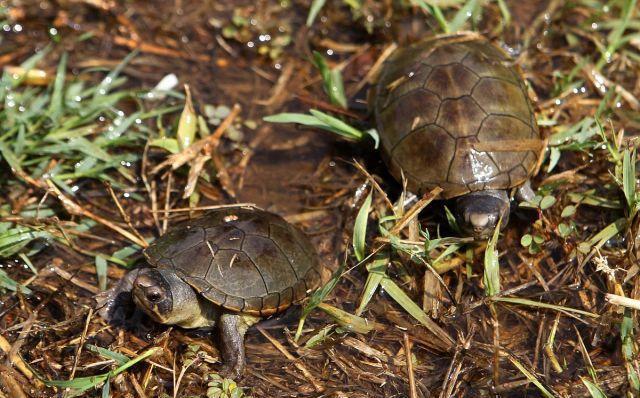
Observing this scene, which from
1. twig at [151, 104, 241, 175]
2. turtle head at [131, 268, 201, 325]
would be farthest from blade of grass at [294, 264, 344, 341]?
twig at [151, 104, 241, 175]

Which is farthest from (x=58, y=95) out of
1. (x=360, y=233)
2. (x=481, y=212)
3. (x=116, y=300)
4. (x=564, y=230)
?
(x=564, y=230)

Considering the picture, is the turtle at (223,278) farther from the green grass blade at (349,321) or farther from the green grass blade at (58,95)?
the green grass blade at (58,95)

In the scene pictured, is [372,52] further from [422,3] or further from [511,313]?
[511,313]

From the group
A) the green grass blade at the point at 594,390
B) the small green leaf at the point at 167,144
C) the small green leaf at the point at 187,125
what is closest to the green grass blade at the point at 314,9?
the small green leaf at the point at 187,125

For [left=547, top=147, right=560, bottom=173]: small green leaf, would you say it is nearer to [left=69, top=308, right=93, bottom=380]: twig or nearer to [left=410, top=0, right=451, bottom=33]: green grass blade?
[left=410, top=0, right=451, bottom=33]: green grass blade

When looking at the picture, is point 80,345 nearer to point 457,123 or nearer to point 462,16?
point 457,123

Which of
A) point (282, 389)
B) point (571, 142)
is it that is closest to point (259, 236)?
point (282, 389)

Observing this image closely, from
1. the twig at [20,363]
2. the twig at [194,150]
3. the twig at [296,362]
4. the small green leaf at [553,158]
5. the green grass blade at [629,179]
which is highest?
the green grass blade at [629,179]
